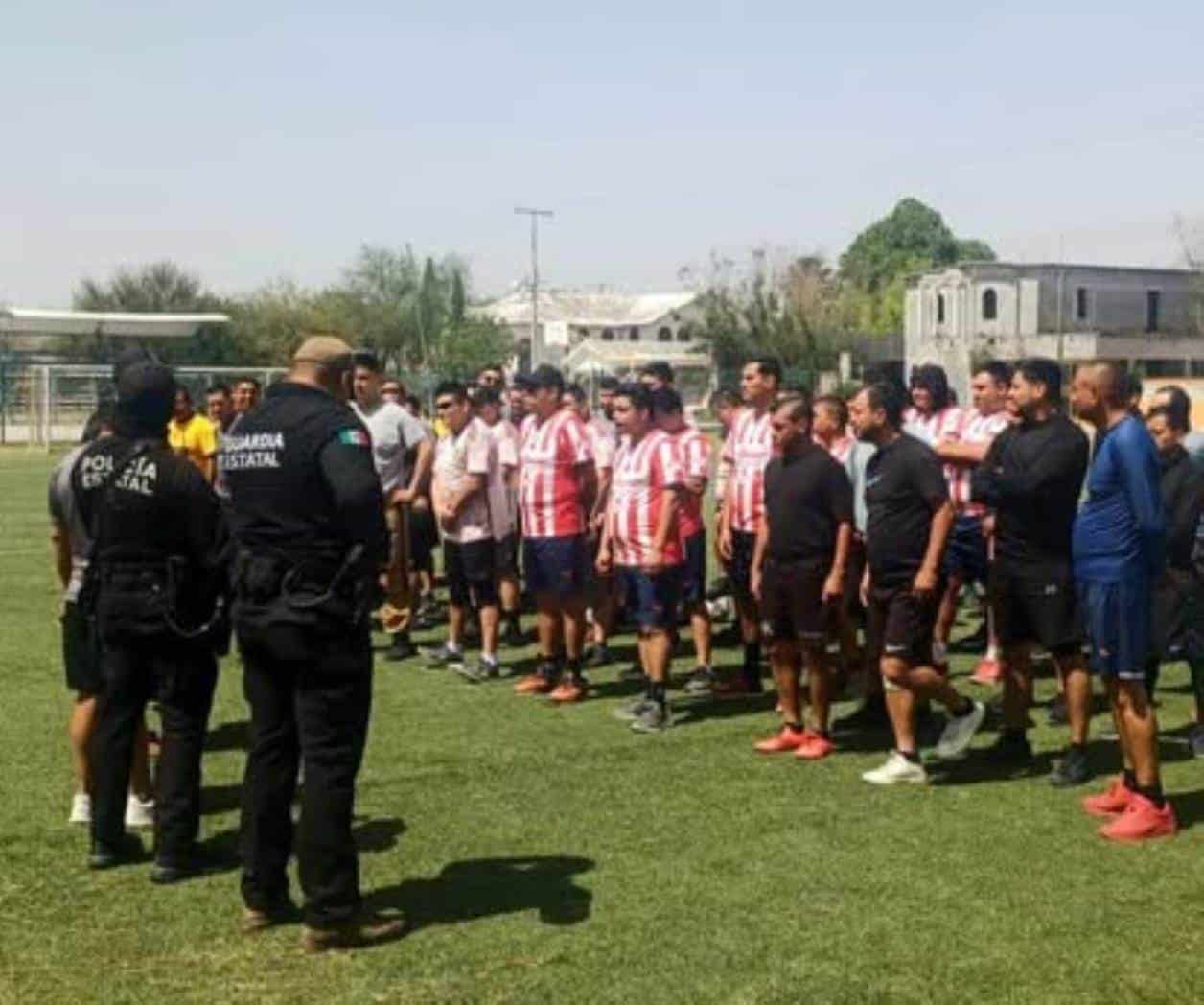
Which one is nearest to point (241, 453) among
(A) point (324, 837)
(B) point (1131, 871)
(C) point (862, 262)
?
(A) point (324, 837)

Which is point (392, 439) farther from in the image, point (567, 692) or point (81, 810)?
point (81, 810)

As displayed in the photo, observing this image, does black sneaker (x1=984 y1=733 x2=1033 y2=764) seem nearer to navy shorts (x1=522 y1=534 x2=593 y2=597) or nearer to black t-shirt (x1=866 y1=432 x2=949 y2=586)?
black t-shirt (x1=866 y1=432 x2=949 y2=586)

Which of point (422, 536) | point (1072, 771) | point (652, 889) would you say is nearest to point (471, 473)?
point (422, 536)

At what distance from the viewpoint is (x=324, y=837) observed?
15.9 ft

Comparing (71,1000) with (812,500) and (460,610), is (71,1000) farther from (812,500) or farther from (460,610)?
(460,610)

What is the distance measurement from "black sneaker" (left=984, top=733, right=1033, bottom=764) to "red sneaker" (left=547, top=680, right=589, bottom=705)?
2.61m

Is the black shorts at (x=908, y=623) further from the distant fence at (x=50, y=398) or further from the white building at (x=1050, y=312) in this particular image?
the white building at (x=1050, y=312)

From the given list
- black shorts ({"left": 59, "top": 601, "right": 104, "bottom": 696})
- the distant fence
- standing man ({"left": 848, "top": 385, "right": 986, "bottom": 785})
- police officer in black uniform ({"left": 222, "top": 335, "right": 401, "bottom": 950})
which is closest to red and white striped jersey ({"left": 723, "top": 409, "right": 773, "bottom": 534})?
standing man ({"left": 848, "top": 385, "right": 986, "bottom": 785})

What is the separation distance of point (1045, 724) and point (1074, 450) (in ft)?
6.20

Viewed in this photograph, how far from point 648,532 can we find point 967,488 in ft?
6.76

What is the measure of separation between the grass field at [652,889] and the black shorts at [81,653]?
637mm

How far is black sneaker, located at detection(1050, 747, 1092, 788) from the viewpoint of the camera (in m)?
6.70

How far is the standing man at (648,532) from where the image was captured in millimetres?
8016

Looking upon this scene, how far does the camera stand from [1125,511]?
5.93 metres
